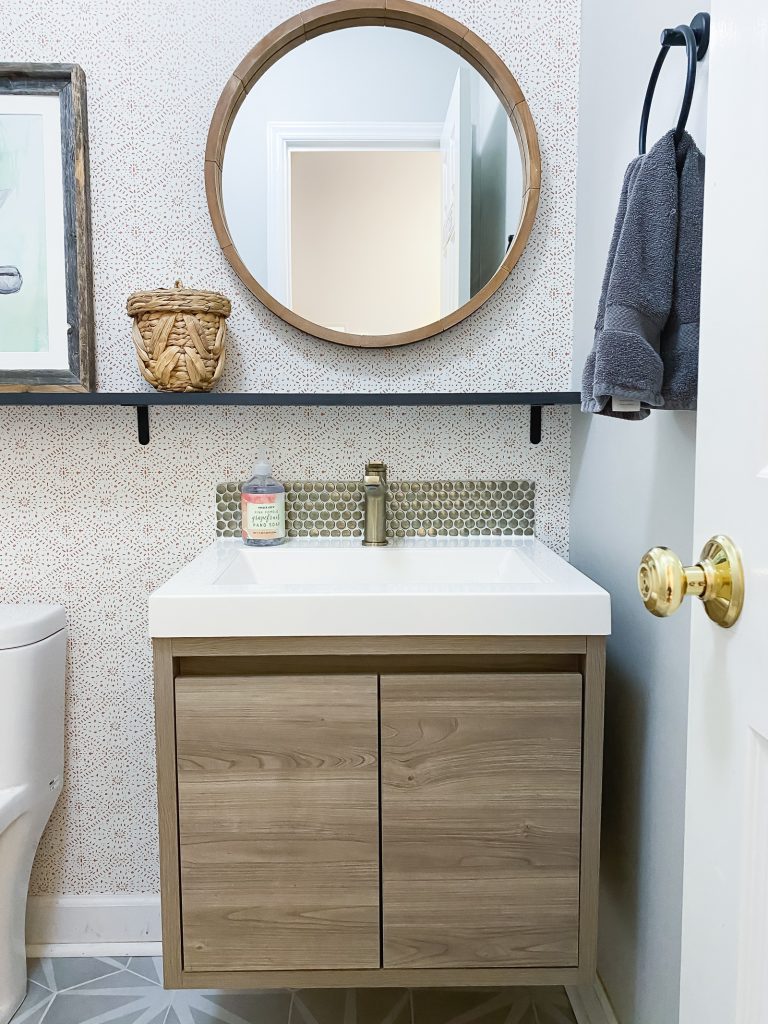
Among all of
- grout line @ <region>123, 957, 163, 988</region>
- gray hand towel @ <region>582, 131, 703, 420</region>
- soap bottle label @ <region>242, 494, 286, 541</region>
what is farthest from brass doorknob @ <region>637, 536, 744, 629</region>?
grout line @ <region>123, 957, 163, 988</region>

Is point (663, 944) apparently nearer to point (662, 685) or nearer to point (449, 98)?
point (662, 685)

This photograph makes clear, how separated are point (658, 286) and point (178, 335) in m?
0.87

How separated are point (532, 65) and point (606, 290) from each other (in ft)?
2.69

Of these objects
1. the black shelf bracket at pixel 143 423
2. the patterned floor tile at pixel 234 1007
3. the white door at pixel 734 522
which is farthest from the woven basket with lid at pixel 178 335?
the patterned floor tile at pixel 234 1007

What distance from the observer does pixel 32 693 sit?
1.44 m

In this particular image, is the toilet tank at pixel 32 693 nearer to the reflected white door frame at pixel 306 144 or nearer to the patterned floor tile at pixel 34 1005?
the patterned floor tile at pixel 34 1005

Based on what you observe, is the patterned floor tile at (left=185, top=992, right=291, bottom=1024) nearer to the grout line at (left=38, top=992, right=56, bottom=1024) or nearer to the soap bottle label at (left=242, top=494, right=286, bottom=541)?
the grout line at (left=38, top=992, right=56, bottom=1024)

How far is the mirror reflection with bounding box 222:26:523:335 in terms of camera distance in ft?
4.90

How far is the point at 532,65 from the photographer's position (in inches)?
59.4

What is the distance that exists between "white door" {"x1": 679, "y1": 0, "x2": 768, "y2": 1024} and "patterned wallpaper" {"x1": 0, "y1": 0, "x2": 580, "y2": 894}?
3.34 feet

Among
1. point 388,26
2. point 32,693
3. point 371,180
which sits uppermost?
point 388,26

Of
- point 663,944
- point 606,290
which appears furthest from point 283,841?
point 606,290

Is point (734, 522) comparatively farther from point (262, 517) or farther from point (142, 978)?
point (142, 978)

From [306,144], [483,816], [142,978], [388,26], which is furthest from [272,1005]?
[388,26]
